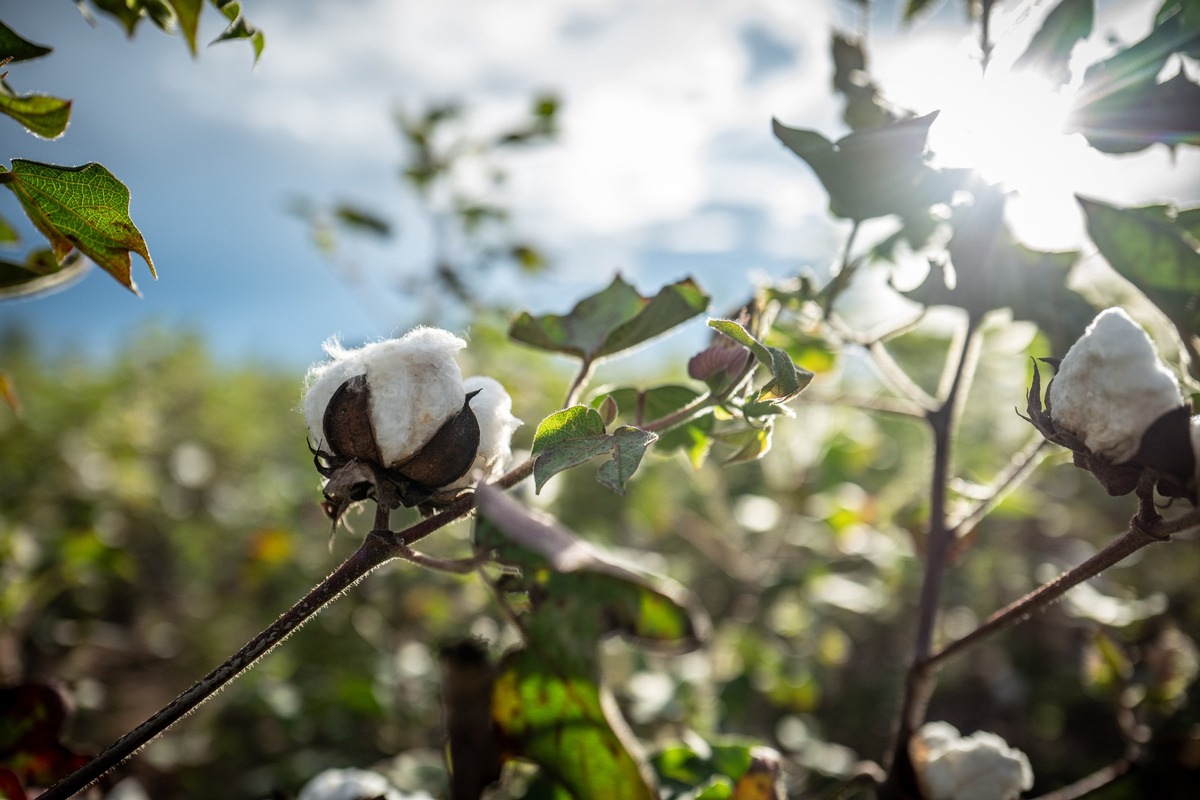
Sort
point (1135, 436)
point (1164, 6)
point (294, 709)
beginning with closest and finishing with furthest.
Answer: point (1135, 436) < point (1164, 6) < point (294, 709)

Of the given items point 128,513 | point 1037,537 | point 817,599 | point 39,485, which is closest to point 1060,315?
point 817,599

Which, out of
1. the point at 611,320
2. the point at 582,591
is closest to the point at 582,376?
the point at 611,320

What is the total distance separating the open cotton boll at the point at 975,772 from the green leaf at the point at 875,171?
1.92 feet

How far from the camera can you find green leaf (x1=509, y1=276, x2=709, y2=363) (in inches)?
29.8

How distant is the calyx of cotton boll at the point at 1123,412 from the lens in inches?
19.7

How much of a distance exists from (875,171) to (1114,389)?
0.33m

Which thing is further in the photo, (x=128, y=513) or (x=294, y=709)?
(x=128, y=513)

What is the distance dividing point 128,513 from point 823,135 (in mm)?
3677

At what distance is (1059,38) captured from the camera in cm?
82

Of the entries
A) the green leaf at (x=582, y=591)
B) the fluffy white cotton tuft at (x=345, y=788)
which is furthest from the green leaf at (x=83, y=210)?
the fluffy white cotton tuft at (x=345, y=788)

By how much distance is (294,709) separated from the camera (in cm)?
167

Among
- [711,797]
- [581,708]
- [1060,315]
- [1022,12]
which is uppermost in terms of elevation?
[1022,12]

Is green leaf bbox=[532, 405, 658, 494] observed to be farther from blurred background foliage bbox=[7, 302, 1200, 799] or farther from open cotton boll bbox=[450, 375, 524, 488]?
blurred background foliage bbox=[7, 302, 1200, 799]

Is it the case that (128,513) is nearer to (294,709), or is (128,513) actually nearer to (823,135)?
(294,709)
